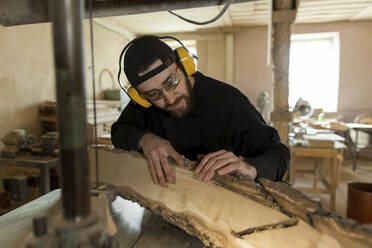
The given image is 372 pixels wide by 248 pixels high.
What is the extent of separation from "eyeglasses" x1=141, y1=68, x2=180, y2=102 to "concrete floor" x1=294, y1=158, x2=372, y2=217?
3.34 m

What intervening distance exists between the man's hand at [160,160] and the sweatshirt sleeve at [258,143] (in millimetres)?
403

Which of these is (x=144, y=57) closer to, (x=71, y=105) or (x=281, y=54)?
(x=71, y=105)

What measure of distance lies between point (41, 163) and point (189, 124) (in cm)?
175

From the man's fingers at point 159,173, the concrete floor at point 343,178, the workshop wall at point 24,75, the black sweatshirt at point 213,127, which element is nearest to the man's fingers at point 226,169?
the man's fingers at point 159,173

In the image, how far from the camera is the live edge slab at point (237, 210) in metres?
0.91

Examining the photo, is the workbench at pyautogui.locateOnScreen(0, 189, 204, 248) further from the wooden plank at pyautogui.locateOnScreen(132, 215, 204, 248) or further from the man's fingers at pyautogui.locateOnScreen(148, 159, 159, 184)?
the man's fingers at pyautogui.locateOnScreen(148, 159, 159, 184)

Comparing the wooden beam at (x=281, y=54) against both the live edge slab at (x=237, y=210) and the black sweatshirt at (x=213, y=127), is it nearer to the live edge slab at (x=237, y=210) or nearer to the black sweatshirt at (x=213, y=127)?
the black sweatshirt at (x=213, y=127)

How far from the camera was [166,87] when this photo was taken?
1.56 m

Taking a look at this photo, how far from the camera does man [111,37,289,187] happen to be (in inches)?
51.9

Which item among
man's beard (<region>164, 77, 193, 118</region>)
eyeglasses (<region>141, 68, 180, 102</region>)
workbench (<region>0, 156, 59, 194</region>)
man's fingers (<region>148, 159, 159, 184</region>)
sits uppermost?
eyeglasses (<region>141, 68, 180, 102</region>)

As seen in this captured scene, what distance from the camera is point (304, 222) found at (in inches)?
37.9

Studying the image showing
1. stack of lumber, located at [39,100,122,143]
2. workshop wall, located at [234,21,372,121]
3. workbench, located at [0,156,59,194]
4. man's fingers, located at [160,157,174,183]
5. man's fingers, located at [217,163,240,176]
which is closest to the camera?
man's fingers, located at [217,163,240,176]

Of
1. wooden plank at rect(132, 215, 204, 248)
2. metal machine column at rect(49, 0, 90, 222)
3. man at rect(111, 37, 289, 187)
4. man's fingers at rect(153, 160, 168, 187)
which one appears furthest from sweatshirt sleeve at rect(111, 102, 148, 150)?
metal machine column at rect(49, 0, 90, 222)

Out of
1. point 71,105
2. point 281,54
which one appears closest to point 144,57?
point 71,105
